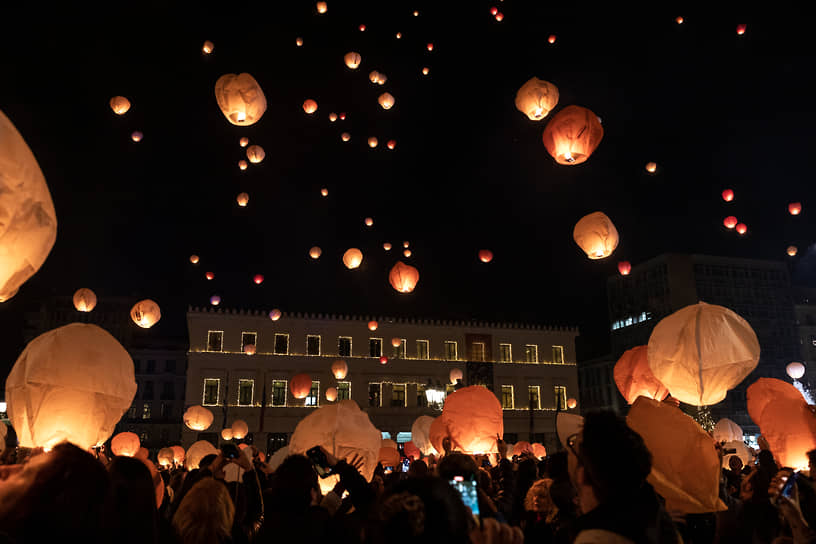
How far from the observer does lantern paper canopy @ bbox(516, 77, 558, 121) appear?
9.07 meters

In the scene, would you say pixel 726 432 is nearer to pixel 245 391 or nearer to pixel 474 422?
pixel 474 422

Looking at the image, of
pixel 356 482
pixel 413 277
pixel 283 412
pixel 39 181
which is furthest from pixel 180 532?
pixel 283 412

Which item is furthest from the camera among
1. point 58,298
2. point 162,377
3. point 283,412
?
point 58,298

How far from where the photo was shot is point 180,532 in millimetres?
3381

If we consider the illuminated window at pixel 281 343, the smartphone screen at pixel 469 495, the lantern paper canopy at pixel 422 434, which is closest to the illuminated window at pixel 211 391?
the illuminated window at pixel 281 343

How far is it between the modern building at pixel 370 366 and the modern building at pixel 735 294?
11.5 metres

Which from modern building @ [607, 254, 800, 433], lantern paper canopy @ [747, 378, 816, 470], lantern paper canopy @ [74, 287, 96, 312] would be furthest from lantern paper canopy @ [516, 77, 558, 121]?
modern building @ [607, 254, 800, 433]

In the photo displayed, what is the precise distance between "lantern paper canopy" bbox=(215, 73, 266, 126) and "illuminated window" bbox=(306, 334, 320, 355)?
101ft

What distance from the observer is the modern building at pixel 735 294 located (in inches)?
1941

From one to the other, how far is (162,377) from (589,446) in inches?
2078

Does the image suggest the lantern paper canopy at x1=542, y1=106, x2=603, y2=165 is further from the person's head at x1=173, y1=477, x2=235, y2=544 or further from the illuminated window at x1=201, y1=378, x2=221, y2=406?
the illuminated window at x1=201, y1=378, x2=221, y2=406

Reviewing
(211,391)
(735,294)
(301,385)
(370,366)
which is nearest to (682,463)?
(301,385)

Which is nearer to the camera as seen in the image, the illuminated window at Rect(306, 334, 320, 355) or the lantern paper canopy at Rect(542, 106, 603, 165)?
the lantern paper canopy at Rect(542, 106, 603, 165)

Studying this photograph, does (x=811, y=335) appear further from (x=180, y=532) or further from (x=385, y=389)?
(x=180, y=532)
